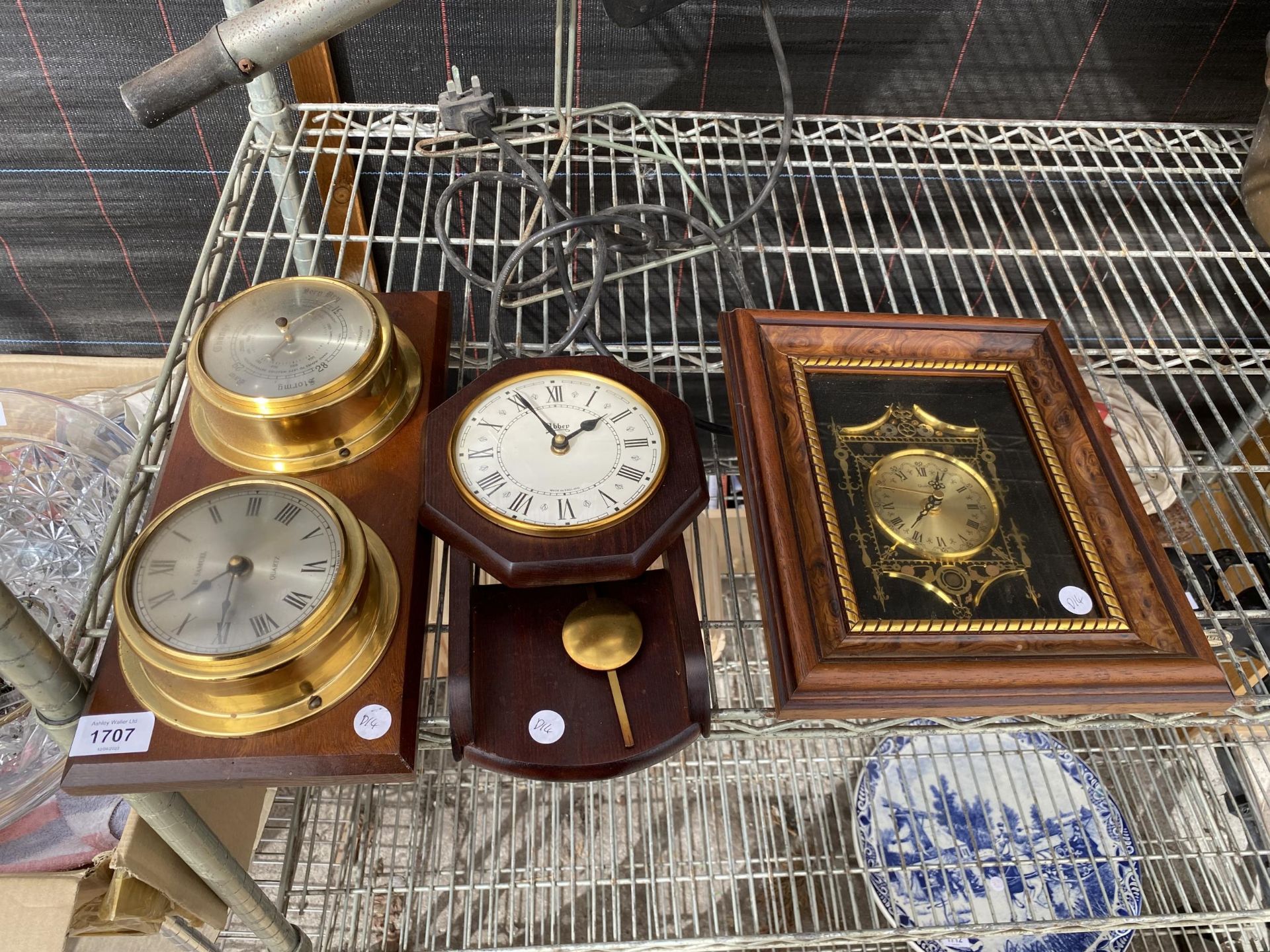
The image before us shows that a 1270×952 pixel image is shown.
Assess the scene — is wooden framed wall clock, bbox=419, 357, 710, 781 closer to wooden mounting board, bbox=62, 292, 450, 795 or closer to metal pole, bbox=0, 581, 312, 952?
wooden mounting board, bbox=62, 292, 450, 795

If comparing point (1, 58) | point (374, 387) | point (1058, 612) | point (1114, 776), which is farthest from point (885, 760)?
point (1, 58)

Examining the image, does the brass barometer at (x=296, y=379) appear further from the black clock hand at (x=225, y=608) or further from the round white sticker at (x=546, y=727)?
the round white sticker at (x=546, y=727)

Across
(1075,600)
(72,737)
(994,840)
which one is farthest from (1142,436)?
(72,737)

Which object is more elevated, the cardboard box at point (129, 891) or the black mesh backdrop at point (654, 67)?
the black mesh backdrop at point (654, 67)

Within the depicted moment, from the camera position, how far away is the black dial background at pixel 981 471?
0.58 metres

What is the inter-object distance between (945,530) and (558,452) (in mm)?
300

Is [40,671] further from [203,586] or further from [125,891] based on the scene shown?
[125,891]

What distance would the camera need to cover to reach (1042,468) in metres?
0.66

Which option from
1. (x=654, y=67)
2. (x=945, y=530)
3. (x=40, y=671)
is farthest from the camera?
(x=654, y=67)

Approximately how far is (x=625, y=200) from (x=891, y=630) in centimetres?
77

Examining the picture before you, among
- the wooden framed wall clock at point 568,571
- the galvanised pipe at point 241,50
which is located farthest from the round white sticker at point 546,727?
the galvanised pipe at point 241,50

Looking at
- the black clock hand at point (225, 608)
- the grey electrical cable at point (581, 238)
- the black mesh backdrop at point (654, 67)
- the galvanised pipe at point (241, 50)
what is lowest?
the black clock hand at point (225, 608)

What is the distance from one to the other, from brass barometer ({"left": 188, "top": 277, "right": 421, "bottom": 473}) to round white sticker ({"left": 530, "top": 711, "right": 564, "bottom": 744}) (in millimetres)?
262

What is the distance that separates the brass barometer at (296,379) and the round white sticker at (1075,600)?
54 centimetres
